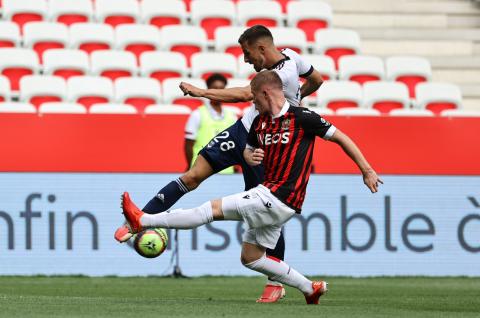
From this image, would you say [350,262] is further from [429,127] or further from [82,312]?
[82,312]

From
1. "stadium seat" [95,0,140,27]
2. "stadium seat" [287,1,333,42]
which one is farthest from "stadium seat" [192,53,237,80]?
"stadium seat" [287,1,333,42]

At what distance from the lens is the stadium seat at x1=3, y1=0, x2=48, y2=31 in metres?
15.7

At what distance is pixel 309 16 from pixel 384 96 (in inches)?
Result: 86.9

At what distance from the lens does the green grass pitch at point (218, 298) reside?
22.1 feet

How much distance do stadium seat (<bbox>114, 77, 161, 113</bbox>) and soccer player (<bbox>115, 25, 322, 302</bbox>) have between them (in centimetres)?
577

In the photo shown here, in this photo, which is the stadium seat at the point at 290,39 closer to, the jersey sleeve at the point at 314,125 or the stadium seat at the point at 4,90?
the stadium seat at the point at 4,90

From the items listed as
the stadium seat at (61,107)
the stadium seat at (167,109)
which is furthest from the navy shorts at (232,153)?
the stadium seat at (61,107)

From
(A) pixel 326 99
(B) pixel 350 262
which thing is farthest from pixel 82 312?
(A) pixel 326 99

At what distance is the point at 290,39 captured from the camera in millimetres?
15812

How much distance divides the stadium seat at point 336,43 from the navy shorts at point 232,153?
8065mm

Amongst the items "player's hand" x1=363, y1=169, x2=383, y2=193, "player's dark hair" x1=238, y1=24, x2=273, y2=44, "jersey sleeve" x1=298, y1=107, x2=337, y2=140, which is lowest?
"player's hand" x1=363, y1=169, x2=383, y2=193

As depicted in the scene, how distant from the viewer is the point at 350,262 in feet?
39.5

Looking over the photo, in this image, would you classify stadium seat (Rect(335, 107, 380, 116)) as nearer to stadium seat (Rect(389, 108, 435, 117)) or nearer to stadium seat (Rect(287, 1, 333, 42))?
stadium seat (Rect(389, 108, 435, 117))

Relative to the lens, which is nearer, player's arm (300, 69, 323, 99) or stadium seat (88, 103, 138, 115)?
player's arm (300, 69, 323, 99)
